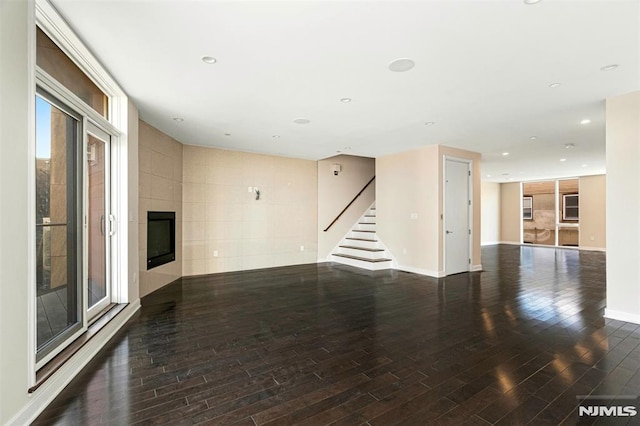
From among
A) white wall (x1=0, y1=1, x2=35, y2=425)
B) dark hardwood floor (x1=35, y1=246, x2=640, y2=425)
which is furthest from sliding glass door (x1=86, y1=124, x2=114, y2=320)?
white wall (x1=0, y1=1, x2=35, y2=425)

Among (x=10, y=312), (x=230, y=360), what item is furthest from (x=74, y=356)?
(x=230, y=360)

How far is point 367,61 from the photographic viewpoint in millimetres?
2787

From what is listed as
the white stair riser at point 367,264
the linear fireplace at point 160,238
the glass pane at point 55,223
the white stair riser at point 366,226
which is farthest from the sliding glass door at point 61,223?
the white stair riser at point 366,226

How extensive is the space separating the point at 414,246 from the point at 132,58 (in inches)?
234

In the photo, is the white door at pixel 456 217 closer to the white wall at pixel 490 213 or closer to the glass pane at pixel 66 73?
the glass pane at pixel 66 73

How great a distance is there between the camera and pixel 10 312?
1.73m

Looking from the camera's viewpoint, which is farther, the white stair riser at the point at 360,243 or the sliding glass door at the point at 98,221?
the white stair riser at the point at 360,243

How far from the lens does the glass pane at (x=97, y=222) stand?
332 centimetres

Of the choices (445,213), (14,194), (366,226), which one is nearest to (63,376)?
(14,194)

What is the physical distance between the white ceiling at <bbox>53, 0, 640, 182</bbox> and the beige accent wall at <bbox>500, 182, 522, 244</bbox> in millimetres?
8436

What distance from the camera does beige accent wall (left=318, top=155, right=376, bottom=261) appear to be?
8.20 m

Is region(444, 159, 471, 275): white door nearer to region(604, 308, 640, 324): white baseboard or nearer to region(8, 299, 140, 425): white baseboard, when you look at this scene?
region(604, 308, 640, 324): white baseboard

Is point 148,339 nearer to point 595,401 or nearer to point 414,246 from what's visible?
point 595,401

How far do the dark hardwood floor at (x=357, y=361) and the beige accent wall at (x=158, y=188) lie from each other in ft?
1.99
